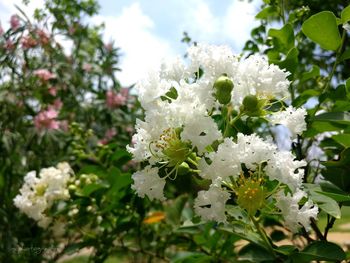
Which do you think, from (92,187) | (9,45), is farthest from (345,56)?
(9,45)

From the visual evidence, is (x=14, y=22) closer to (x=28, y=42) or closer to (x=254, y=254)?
(x=28, y=42)

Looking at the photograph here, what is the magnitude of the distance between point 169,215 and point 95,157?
385 millimetres

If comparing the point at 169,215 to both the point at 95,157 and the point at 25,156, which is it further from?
the point at 25,156

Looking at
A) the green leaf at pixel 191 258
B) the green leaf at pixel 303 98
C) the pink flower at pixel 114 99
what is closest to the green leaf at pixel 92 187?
the green leaf at pixel 191 258

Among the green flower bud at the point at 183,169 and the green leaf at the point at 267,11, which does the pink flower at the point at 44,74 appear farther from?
the green flower bud at the point at 183,169

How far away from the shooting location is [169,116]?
0.70 metres

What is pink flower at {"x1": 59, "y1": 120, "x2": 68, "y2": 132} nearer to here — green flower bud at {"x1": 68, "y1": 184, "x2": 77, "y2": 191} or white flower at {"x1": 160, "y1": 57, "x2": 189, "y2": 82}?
green flower bud at {"x1": 68, "y1": 184, "x2": 77, "y2": 191}

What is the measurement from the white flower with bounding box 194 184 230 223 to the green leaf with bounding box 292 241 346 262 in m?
0.19

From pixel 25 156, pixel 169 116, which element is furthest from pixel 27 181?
pixel 169 116

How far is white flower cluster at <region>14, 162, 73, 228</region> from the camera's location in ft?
5.05

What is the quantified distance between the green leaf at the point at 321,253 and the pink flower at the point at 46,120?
1785 millimetres

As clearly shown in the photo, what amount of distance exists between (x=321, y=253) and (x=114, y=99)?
2194mm

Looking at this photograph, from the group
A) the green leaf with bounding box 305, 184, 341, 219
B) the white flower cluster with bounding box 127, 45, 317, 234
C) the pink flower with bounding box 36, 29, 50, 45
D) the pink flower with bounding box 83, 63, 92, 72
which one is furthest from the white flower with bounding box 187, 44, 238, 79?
the pink flower with bounding box 83, 63, 92, 72

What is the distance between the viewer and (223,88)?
27.5 inches
